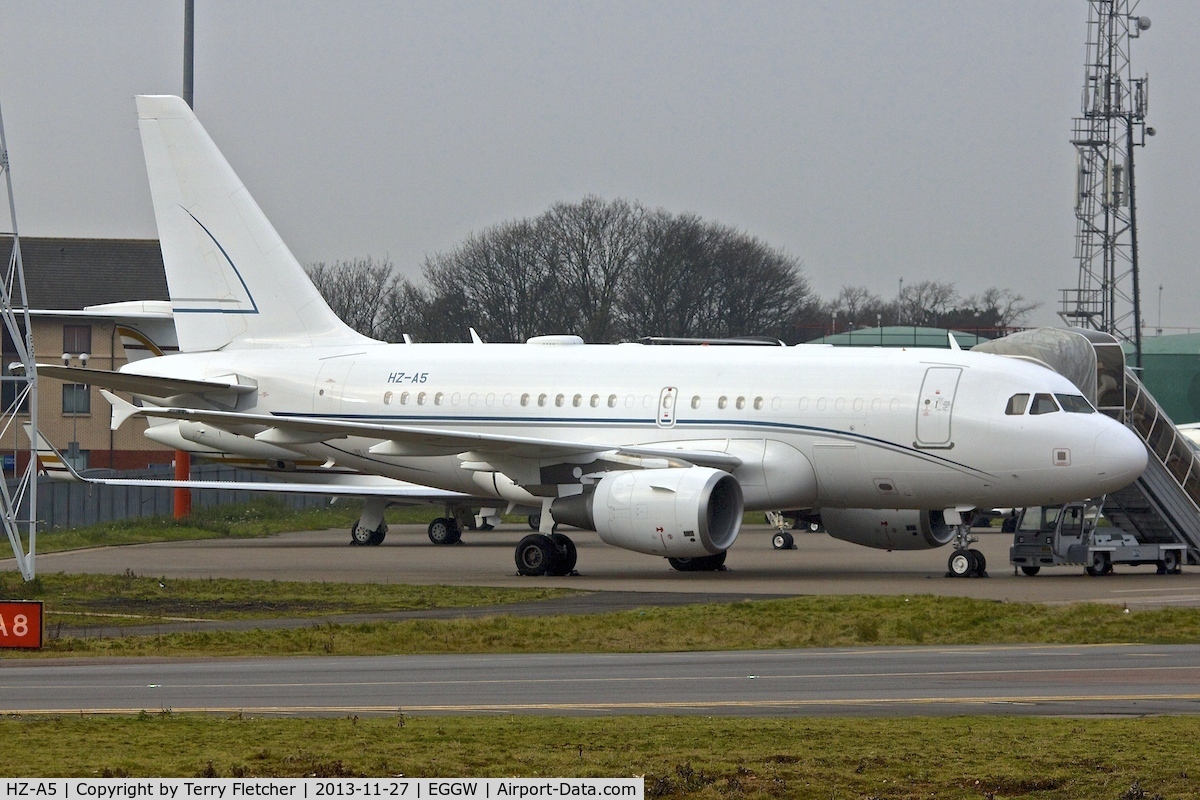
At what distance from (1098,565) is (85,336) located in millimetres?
54940

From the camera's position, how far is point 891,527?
31.1m

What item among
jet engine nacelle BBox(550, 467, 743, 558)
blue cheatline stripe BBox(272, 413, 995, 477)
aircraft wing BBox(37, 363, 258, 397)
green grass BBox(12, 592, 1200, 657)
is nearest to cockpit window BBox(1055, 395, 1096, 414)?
blue cheatline stripe BBox(272, 413, 995, 477)

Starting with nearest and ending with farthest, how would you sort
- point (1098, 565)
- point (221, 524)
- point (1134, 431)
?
point (1098, 565)
point (1134, 431)
point (221, 524)

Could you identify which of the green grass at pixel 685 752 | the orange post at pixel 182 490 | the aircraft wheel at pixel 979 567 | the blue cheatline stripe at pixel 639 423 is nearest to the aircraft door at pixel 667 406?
the blue cheatline stripe at pixel 639 423

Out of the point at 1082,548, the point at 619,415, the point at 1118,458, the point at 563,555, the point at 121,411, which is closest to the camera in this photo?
the point at 1118,458

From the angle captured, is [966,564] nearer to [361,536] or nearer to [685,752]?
[361,536]

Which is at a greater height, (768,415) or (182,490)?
(768,415)

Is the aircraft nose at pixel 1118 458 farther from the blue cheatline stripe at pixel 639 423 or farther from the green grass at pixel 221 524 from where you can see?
the green grass at pixel 221 524

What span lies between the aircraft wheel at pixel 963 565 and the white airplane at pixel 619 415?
82 mm

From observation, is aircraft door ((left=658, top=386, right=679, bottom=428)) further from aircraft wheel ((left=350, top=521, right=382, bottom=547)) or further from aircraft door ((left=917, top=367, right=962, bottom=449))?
aircraft wheel ((left=350, top=521, right=382, bottom=547))

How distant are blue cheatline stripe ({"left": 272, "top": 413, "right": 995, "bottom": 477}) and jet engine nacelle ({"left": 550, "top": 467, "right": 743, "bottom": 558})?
4.90 feet

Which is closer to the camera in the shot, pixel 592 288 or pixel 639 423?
pixel 639 423

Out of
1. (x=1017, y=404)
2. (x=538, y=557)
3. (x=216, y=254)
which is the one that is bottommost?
(x=538, y=557)

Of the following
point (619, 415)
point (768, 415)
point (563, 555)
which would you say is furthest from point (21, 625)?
point (768, 415)
